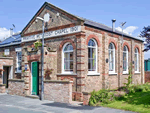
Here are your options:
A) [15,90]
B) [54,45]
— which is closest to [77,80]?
[54,45]

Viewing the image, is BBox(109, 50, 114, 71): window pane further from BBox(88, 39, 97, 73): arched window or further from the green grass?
the green grass

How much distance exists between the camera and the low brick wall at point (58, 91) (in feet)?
39.3

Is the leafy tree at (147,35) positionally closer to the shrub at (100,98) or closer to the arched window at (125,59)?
the shrub at (100,98)

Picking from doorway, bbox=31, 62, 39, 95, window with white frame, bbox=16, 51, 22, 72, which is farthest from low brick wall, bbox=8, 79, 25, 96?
window with white frame, bbox=16, 51, 22, 72

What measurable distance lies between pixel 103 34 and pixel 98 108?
6743mm

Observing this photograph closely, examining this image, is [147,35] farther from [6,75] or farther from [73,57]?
[6,75]

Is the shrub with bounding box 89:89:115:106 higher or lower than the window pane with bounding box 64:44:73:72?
lower

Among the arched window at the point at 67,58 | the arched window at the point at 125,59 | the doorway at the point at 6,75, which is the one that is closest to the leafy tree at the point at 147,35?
the arched window at the point at 67,58

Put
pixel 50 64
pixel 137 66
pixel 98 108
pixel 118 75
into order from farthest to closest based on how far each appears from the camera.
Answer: pixel 137 66 → pixel 118 75 → pixel 50 64 → pixel 98 108

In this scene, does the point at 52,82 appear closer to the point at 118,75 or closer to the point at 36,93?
the point at 36,93

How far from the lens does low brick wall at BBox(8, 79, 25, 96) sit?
15.4 m

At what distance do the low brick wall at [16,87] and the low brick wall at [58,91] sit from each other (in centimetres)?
304

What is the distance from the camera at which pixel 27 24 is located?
56.9 feet

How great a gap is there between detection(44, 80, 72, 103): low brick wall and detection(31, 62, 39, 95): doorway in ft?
6.12
